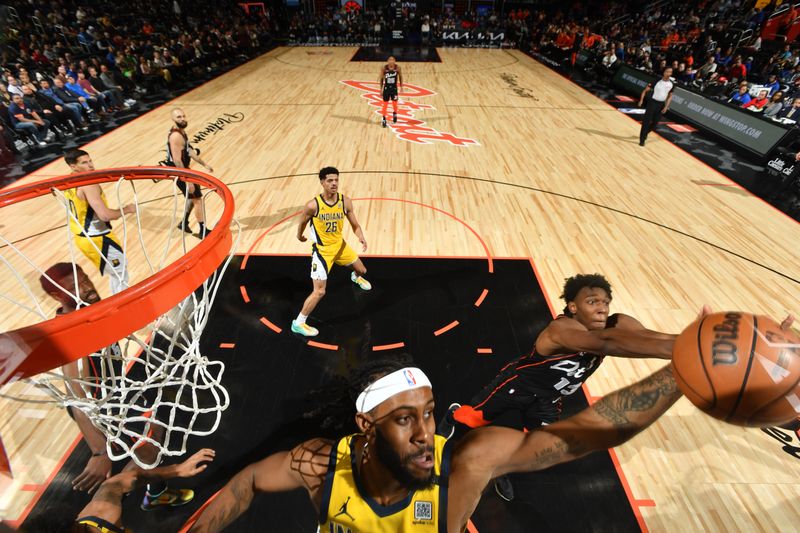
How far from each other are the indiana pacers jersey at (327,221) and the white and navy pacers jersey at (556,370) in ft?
7.76

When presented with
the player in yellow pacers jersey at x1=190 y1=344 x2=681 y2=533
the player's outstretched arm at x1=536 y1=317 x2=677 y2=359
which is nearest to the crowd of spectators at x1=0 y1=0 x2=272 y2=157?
the player in yellow pacers jersey at x1=190 y1=344 x2=681 y2=533

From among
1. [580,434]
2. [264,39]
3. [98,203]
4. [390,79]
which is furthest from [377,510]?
[264,39]

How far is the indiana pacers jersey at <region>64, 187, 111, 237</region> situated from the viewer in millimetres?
3838

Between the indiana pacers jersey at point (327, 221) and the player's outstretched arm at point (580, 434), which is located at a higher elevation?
the player's outstretched arm at point (580, 434)

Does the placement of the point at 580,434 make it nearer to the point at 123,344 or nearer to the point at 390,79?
the point at 123,344

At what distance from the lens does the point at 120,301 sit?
1.67m

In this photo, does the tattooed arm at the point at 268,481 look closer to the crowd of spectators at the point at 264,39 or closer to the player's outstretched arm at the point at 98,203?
the player's outstretched arm at the point at 98,203

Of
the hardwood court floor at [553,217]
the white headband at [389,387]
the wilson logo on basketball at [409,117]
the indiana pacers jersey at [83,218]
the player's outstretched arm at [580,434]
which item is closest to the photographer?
the player's outstretched arm at [580,434]

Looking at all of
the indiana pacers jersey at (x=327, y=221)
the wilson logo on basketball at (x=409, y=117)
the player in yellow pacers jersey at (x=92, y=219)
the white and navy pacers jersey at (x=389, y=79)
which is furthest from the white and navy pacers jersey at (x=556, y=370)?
the white and navy pacers jersey at (x=389, y=79)

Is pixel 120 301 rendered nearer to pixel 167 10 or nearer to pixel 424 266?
pixel 424 266

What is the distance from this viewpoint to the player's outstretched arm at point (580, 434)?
166cm

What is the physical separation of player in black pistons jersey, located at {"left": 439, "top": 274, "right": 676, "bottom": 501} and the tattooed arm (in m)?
1.58

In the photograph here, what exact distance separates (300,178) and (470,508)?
7202 mm

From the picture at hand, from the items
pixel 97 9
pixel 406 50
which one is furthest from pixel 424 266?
pixel 97 9
